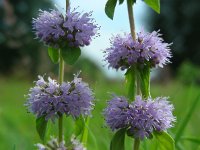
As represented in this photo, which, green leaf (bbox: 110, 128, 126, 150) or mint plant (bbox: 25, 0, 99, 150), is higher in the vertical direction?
mint plant (bbox: 25, 0, 99, 150)

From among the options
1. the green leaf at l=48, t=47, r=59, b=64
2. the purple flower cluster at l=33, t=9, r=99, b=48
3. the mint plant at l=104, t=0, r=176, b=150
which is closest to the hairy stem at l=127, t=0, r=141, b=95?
the mint plant at l=104, t=0, r=176, b=150

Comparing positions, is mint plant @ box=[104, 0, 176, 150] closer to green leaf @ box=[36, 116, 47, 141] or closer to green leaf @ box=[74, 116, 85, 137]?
green leaf @ box=[74, 116, 85, 137]

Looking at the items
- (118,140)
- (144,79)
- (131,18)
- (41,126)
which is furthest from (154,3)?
(41,126)

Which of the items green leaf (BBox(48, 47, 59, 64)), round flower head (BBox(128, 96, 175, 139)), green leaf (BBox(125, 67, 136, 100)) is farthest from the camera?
green leaf (BBox(48, 47, 59, 64))

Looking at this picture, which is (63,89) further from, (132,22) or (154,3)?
(154,3)

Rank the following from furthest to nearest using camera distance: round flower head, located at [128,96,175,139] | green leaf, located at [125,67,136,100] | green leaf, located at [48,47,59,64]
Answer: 1. green leaf, located at [48,47,59,64]
2. green leaf, located at [125,67,136,100]
3. round flower head, located at [128,96,175,139]

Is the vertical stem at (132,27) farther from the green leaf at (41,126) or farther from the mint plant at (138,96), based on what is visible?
the green leaf at (41,126)
